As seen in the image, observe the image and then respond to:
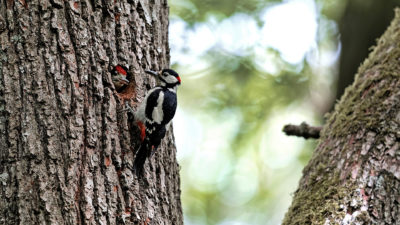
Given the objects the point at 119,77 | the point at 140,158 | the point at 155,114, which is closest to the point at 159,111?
the point at 155,114

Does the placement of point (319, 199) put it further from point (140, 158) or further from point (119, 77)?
point (119, 77)

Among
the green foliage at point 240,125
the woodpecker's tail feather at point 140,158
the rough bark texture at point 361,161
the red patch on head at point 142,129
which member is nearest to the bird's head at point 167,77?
the red patch on head at point 142,129

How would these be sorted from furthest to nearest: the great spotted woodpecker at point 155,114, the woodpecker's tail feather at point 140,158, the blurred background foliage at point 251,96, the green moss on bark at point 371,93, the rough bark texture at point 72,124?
1. the blurred background foliage at point 251,96
2. the green moss on bark at point 371,93
3. the great spotted woodpecker at point 155,114
4. the woodpecker's tail feather at point 140,158
5. the rough bark texture at point 72,124

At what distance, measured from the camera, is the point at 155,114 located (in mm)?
3492

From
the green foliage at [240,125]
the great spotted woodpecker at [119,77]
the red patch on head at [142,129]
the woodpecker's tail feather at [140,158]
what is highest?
the green foliage at [240,125]

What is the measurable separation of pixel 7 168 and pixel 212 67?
6119 millimetres

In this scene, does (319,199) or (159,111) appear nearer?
(319,199)

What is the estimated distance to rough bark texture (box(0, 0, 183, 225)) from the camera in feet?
8.48

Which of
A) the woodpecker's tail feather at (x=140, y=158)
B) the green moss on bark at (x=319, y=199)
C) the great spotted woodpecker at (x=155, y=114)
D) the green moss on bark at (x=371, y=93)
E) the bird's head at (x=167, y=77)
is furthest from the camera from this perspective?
the green moss on bark at (x=371, y=93)

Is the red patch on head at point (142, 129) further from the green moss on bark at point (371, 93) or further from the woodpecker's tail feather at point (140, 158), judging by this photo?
the green moss on bark at point (371, 93)

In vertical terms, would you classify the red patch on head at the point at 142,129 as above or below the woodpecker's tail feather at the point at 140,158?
above

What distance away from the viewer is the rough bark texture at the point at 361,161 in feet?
10.1

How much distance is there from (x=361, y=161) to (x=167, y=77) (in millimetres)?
1501

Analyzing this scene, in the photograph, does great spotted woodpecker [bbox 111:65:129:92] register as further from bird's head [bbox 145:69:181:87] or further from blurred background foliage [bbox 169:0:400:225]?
blurred background foliage [bbox 169:0:400:225]
